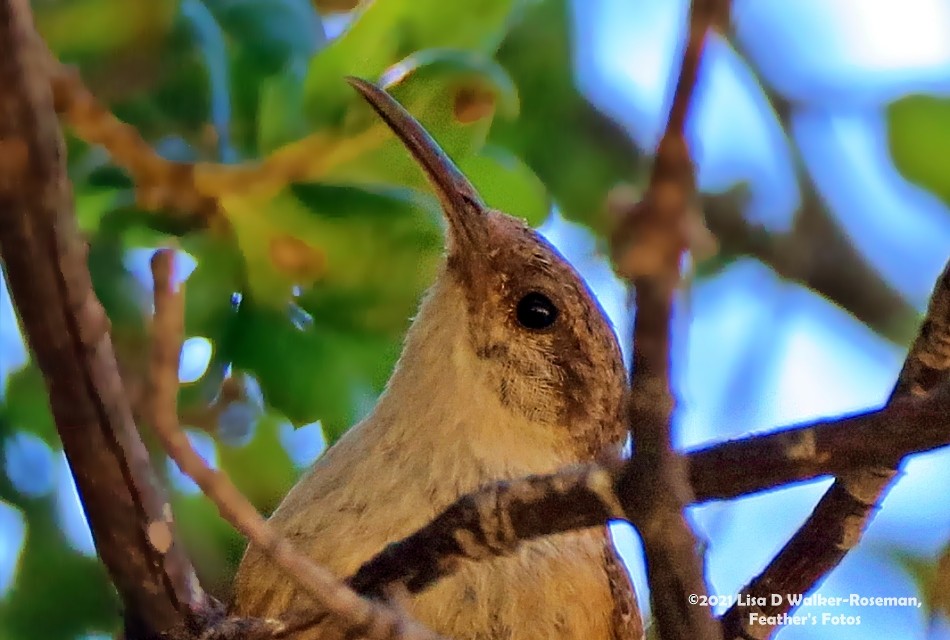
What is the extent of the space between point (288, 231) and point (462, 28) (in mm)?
528

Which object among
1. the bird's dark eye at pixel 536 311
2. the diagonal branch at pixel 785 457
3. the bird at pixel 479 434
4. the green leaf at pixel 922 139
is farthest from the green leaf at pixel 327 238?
the green leaf at pixel 922 139

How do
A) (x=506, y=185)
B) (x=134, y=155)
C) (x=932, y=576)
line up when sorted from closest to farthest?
1. (x=134, y=155)
2. (x=506, y=185)
3. (x=932, y=576)

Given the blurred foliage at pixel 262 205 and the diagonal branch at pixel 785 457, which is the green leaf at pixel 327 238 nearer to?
the blurred foliage at pixel 262 205

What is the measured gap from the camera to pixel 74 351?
1167 millimetres

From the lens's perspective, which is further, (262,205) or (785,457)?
(262,205)

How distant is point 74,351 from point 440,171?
4.19ft

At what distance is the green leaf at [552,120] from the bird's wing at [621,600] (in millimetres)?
824

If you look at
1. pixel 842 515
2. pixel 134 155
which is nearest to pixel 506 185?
pixel 134 155

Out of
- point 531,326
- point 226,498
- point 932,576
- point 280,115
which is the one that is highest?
point 280,115

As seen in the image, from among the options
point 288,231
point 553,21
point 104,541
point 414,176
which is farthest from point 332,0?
point 104,541

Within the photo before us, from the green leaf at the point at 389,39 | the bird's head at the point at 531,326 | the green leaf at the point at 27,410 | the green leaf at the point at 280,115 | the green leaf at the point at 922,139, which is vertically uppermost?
the green leaf at the point at 922,139

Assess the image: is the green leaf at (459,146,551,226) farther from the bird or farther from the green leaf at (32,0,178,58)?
the green leaf at (32,0,178,58)

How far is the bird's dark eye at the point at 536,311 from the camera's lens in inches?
99.0

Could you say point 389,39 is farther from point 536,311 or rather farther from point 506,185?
point 536,311
